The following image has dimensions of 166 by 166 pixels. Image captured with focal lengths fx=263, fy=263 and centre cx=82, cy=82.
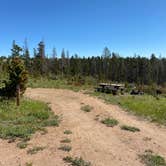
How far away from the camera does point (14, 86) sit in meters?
17.8

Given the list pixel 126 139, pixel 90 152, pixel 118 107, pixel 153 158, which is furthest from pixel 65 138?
pixel 118 107

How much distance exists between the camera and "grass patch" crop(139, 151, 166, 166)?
8.23m

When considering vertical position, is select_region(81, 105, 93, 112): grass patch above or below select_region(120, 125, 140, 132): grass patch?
above

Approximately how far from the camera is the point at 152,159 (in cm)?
854

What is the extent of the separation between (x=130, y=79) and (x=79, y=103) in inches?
3155

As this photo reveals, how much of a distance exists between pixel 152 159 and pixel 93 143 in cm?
232

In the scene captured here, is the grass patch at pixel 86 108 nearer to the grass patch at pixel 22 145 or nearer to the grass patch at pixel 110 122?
the grass patch at pixel 110 122

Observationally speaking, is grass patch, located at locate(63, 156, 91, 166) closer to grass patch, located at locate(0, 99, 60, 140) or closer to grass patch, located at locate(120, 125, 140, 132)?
grass patch, located at locate(0, 99, 60, 140)

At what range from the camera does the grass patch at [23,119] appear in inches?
433

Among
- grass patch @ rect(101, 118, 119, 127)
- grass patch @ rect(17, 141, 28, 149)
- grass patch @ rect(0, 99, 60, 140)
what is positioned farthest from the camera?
grass patch @ rect(101, 118, 119, 127)

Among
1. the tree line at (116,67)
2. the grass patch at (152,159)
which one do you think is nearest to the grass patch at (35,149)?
the grass patch at (152,159)

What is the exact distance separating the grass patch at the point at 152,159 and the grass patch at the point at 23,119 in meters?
4.57

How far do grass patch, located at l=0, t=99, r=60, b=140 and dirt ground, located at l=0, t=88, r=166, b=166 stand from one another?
0.55 m

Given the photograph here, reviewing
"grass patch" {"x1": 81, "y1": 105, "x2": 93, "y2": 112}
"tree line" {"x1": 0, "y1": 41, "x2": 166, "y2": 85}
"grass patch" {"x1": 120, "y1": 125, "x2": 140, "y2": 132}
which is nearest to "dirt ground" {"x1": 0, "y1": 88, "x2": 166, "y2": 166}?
"grass patch" {"x1": 120, "y1": 125, "x2": 140, "y2": 132}
